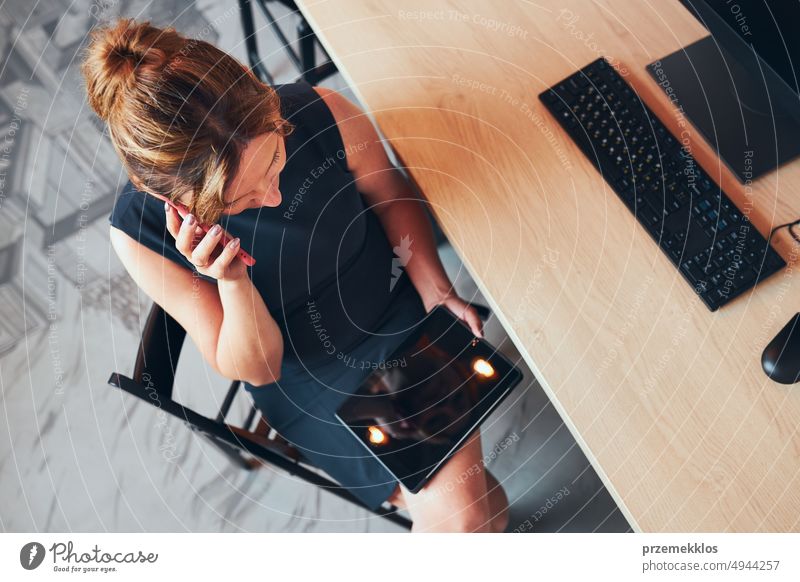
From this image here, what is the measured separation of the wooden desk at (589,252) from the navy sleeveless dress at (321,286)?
0.10 metres

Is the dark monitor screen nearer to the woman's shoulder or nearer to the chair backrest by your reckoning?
the woman's shoulder

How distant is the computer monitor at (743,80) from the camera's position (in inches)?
26.0

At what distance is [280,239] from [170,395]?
8.4 inches

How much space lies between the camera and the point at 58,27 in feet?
4.66

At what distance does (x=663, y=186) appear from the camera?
713 mm

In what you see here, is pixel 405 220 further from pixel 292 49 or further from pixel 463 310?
pixel 292 49

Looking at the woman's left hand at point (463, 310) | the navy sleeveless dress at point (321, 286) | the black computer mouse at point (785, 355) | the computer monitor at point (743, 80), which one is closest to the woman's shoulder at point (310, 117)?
the navy sleeveless dress at point (321, 286)

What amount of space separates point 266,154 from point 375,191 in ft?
0.74

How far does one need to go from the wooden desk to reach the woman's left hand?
0.15m
